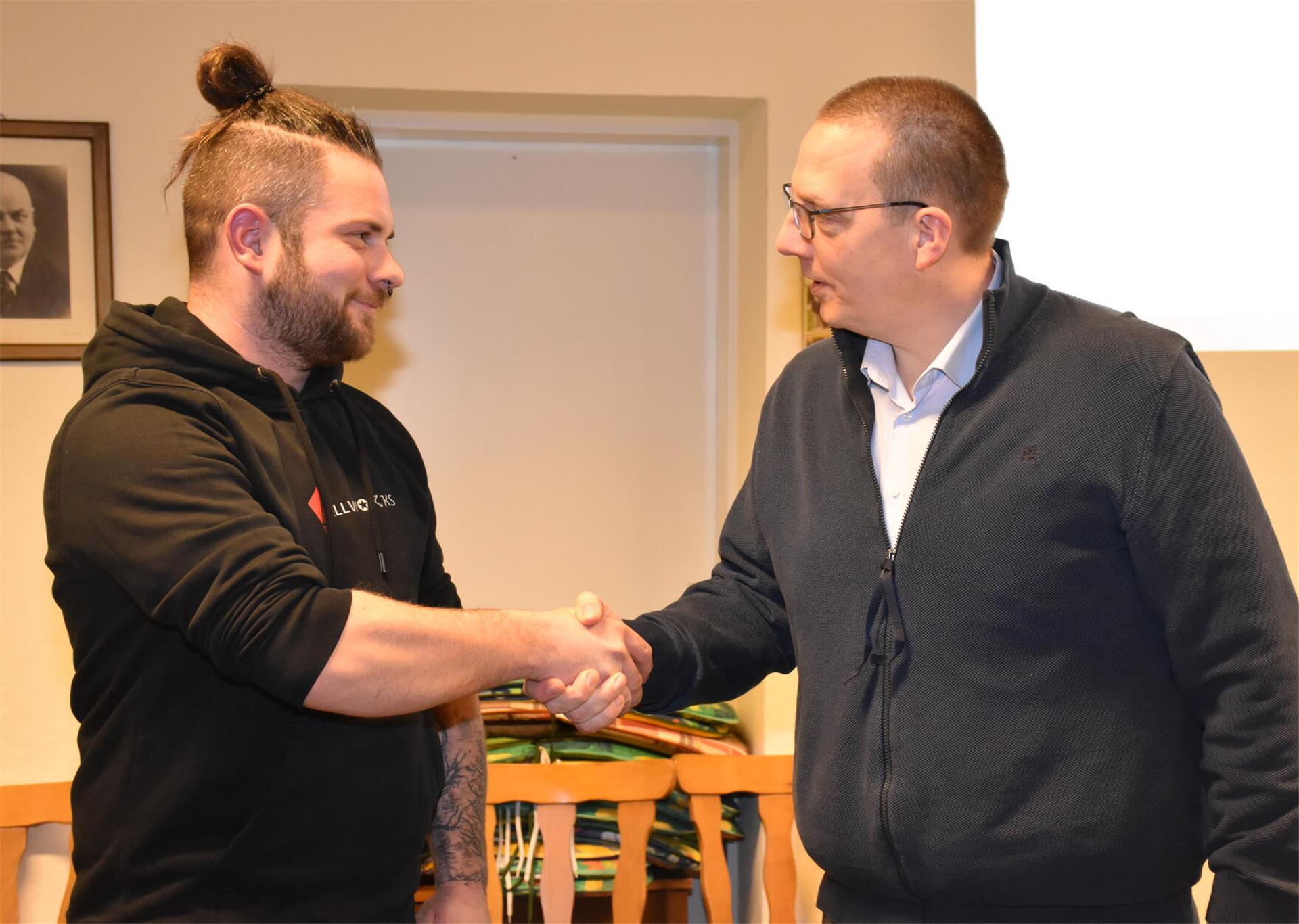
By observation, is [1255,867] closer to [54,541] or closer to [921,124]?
[921,124]

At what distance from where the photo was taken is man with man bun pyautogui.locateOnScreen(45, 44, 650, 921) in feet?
4.72

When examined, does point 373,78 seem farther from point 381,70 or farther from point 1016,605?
point 1016,605

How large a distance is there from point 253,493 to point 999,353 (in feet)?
3.32

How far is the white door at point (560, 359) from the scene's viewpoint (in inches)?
128

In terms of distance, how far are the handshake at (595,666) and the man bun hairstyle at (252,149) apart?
2.44 ft

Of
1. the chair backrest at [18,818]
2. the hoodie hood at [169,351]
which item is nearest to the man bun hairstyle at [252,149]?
the hoodie hood at [169,351]

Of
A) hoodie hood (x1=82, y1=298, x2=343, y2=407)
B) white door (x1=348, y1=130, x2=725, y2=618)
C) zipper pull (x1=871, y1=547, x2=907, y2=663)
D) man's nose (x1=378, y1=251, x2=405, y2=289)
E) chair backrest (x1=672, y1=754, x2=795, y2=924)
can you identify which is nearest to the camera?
zipper pull (x1=871, y1=547, x2=907, y2=663)

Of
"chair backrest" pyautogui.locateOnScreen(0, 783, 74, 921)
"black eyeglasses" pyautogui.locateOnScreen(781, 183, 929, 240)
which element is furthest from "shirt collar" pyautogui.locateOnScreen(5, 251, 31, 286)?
"black eyeglasses" pyautogui.locateOnScreen(781, 183, 929, 240)

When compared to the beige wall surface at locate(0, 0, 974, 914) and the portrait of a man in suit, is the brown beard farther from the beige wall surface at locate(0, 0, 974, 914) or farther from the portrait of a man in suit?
the portrait of a man in suit

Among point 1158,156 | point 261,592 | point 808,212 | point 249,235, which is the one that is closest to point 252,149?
point 249,235

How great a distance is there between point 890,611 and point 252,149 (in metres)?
1.15

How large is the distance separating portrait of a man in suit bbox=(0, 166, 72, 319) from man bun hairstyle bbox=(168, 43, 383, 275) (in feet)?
3.86

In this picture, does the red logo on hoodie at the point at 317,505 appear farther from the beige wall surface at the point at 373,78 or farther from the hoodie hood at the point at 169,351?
the beige wall surface at the point at 373,78

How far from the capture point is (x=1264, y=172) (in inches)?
88.9
